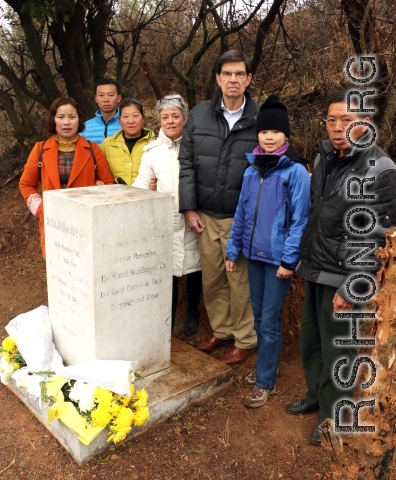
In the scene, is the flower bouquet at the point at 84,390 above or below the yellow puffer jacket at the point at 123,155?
below

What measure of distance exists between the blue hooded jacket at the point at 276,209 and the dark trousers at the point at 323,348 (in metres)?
0.28

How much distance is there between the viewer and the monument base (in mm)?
2922

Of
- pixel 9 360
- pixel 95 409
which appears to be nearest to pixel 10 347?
pixel 9 360

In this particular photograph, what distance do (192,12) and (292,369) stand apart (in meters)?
6.93

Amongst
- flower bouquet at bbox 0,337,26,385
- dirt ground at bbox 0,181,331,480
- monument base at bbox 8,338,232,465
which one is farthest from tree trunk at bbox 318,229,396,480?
flower bouquet at bbox 0,337,26,385

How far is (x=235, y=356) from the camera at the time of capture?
12.6 ft

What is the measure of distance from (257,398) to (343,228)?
1.49 meters

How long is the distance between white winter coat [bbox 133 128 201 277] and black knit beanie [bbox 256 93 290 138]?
0.91m

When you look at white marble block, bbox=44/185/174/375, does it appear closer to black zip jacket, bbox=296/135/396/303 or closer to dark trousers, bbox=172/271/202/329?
dark trousers, bbox=172/271/202/329

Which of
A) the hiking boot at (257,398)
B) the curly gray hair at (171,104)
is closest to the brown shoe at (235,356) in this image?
the hiking boot at (257,398)

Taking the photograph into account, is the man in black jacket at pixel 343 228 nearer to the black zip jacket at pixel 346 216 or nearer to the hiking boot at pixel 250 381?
the black zip jacket at pixel 346 216

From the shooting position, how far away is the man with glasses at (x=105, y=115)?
13.9 feet

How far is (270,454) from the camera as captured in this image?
2.93m

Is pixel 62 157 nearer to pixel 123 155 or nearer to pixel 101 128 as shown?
pixel 123 155
